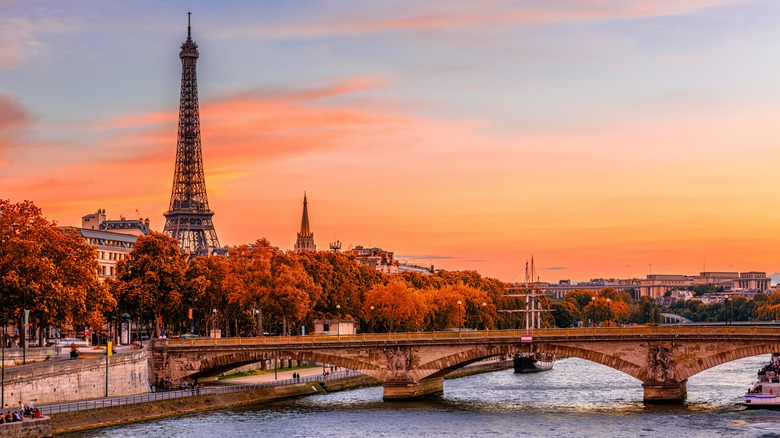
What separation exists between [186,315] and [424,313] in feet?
129

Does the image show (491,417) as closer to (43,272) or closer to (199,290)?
(43,272)

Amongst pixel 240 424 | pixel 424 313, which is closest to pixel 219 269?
pixel 424 313

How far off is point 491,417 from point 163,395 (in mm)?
26985

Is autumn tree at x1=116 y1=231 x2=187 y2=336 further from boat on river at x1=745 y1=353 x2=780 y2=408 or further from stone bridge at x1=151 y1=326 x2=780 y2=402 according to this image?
boat on river at x1=745 y1=353 x2=780 y2=408

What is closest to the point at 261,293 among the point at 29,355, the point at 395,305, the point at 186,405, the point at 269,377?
the point at 269,377

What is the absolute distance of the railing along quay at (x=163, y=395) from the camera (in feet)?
280

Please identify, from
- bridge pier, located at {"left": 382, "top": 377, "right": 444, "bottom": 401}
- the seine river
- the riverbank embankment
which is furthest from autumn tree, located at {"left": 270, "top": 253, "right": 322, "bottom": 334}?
bridge pier, located at {"left": 382, "top": 377, "right": 444, "bottom": 401}

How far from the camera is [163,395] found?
3905 inches

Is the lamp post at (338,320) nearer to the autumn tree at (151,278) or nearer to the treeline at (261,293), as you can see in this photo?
the treeline at (261,293)

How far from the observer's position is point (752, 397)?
328 ft

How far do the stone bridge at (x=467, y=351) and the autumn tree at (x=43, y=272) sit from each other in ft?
26.8

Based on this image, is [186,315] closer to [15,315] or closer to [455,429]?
[15,315]

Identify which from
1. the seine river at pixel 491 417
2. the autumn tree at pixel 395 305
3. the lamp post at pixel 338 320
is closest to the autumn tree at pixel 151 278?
the lamp post at pixel 338 320

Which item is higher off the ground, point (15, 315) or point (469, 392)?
point (15, 315)
